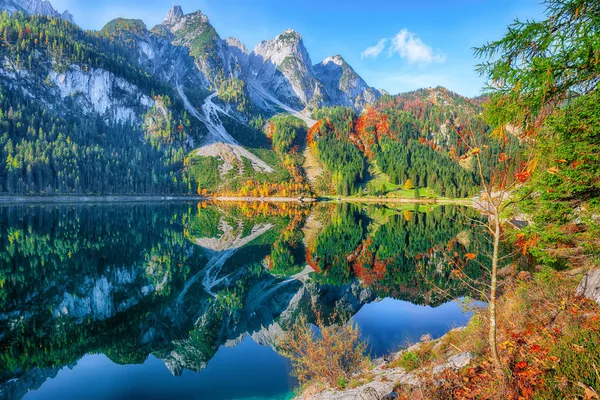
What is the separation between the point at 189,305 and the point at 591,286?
20796mm

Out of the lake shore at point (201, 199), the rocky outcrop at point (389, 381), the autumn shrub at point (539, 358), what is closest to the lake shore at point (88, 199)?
the lake shore at point (201, 199)

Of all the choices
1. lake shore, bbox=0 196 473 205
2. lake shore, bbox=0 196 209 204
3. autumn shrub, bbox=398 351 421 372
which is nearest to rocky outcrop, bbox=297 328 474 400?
autumn shrub, bbox=398 351 421 372

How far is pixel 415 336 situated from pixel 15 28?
278194 mm

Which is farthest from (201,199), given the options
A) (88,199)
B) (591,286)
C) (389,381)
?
(591,286)

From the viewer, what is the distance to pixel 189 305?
71.3 feet

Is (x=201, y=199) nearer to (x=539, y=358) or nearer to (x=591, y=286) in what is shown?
(x=591, y=286)

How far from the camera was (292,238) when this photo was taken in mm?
45406

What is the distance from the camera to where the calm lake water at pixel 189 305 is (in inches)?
534

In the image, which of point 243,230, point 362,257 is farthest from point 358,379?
point 243,230

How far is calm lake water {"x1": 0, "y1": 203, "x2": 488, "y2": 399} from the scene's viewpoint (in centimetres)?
1356

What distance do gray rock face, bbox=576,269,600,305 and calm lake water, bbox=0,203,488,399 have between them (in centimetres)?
416

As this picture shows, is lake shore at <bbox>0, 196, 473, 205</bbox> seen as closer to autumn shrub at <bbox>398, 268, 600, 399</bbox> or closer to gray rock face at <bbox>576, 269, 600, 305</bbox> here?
gray rock face at <bbox>576, 269, 600, 305</bbox>

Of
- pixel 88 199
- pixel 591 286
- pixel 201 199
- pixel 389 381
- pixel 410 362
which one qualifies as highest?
pixel 591 286

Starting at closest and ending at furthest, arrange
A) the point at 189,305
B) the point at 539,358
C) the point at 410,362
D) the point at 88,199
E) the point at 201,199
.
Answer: the point at 539,358, the point at 410,362, the point at 189,305, the point at 88,199, the point at 201,199
